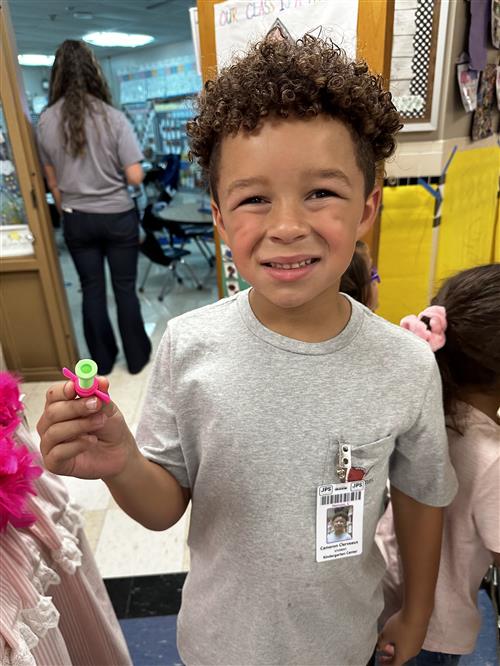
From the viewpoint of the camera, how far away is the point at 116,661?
1.16m

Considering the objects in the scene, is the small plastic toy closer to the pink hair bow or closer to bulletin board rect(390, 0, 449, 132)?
the pink hair bow

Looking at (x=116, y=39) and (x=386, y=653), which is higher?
(x=116, y=39)

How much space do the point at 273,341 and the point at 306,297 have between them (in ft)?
0.30

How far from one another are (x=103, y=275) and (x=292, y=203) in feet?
8.39

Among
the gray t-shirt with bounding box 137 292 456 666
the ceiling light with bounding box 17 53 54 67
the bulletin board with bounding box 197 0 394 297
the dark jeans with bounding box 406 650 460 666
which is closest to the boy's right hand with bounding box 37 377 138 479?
the gray t-shirt with bounding box 137 292 456 666

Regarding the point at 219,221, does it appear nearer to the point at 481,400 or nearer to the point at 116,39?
the point at 481,400

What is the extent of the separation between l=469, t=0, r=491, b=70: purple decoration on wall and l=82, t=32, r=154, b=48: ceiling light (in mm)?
7203

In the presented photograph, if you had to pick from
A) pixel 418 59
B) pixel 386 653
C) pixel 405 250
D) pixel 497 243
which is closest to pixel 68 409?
pixel 386 653

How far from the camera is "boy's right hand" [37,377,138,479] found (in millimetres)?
566

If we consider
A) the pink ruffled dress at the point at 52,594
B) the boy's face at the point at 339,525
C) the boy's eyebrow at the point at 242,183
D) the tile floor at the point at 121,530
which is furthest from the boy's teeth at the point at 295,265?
the tile floor at the point at 121,530

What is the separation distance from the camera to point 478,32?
2203mm

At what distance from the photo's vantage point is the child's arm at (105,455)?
570 millimetres

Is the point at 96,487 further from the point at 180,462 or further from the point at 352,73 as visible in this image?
the point at 352,73

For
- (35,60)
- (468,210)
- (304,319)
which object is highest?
(35,60)
